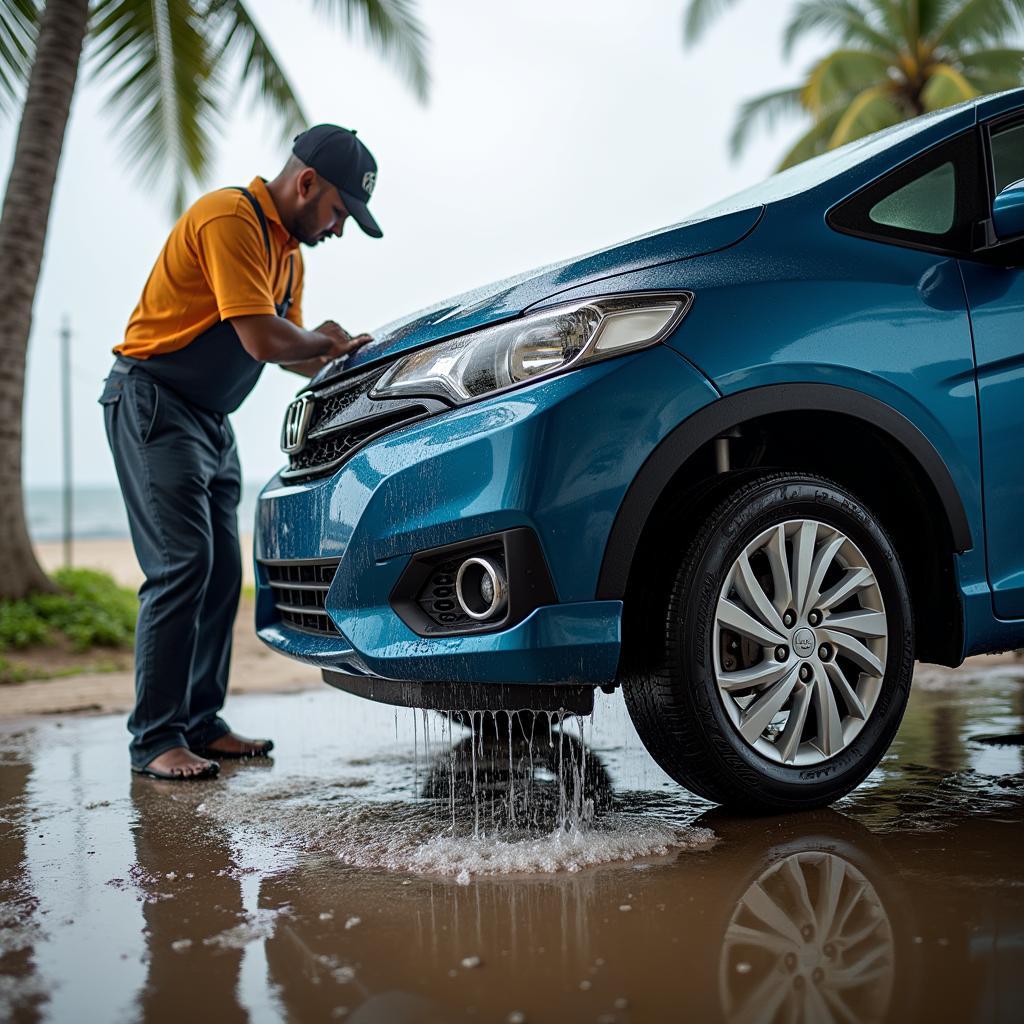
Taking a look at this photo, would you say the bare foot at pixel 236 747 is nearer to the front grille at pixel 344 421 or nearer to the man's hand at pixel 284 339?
the front grille at pixel 344 421

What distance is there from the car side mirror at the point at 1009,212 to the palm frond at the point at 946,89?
1678 cm

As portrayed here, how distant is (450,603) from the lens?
98.9 inches

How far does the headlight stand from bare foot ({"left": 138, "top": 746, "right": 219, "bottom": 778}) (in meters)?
1.63

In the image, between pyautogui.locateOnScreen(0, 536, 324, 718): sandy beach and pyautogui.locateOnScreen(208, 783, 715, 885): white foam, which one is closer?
pyautogui.locateOnScreen(208, 783, 715, 885): white foam

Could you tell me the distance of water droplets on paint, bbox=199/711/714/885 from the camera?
2.43 metres

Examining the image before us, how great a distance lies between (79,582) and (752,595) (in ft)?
23.1

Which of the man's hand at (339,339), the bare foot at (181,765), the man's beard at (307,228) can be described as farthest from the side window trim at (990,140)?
the bare foot at (181,765)

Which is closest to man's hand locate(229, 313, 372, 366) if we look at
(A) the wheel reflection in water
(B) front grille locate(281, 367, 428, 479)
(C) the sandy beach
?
(B) front grille locate(281, 367, 428, 479)

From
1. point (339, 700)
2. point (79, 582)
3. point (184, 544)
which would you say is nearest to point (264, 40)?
point (79, 582)

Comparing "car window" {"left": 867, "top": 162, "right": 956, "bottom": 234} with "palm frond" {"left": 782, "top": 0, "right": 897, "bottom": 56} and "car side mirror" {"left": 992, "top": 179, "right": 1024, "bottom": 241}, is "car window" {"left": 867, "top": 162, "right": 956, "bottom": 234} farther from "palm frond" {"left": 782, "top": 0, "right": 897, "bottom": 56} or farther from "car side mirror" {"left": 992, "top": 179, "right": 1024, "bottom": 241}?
"palm frond" {"left": 782, "top": 0, "right": 897, "bottom": 56}

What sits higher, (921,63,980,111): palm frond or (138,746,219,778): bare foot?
(921,63,980,111): palm frond

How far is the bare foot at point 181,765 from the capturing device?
349 centimetres

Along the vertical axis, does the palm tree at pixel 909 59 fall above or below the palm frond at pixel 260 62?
above

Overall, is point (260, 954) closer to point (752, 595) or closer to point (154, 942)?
point (154, 942)
